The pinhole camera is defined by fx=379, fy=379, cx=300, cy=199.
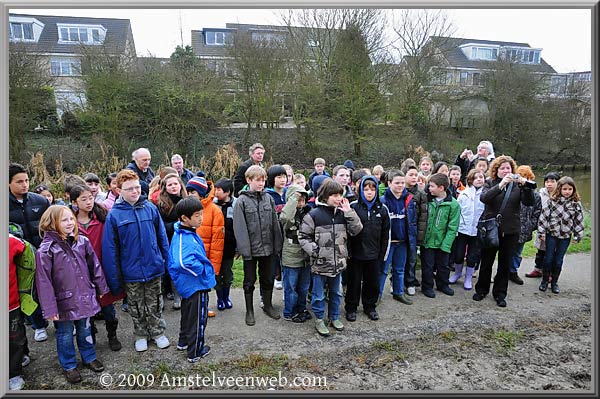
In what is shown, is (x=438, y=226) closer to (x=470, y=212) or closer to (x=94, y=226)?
(x=470, y=212)

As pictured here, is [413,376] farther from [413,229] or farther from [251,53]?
[251,53]

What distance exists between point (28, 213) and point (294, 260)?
2747mm

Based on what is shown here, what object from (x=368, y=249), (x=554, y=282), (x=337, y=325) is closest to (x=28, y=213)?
(x=337, y=325)

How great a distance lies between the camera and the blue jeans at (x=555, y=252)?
17.5 feet

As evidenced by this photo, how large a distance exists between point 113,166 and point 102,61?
4295 millimetres

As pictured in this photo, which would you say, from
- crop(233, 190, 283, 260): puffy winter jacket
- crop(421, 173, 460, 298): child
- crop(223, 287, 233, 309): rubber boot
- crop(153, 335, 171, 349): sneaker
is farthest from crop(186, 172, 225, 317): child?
crop(421, 173, 460, 298): child

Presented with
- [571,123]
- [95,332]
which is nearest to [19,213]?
[95,332]

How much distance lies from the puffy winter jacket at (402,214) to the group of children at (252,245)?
0.01m

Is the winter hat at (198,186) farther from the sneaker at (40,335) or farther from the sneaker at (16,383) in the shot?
the sneaker at (16,383)

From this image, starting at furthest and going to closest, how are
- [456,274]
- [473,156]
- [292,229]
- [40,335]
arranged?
1. [473,156]
2. [456,274]
3. [292,229]
4. [40,335]

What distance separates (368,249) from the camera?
4.34m

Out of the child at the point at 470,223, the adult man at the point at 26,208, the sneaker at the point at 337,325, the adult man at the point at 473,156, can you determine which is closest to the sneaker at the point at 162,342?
the adult man at the point at 26,208

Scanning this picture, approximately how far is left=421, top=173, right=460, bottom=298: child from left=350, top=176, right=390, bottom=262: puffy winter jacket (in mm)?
990

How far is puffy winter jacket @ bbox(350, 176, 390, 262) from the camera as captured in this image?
4.33m
